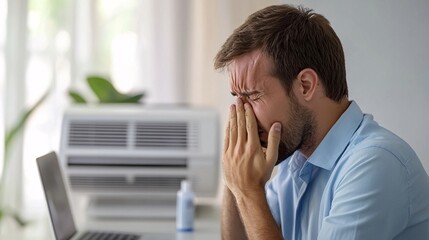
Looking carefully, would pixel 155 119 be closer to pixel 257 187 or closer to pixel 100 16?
pixel 257 187

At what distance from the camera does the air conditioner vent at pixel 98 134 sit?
6.83ft

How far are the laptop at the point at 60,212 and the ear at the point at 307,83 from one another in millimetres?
646

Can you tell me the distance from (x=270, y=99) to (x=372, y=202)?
33 centimetres

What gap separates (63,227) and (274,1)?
1098 millimetres

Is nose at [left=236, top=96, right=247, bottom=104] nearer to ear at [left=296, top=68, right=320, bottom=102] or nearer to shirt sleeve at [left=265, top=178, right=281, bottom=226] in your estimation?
ear at [left=296, top=68, right=320, bottom=102]

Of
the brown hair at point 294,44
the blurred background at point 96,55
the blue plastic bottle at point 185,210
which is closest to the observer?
the brown hair at point 294,44

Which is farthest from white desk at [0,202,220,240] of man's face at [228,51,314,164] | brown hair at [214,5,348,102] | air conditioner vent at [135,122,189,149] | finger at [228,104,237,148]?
brown hair at [214,5,348,102]

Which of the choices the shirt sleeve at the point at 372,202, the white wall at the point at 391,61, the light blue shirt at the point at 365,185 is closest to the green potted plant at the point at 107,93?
the white wall at the point at 391,61

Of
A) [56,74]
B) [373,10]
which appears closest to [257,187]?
[373,10]

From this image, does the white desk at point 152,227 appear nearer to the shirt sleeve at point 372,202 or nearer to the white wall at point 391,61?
the white wall at point 391,61

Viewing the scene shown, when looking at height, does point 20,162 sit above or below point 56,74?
below

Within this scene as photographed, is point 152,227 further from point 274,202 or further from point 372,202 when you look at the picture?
point 372,202

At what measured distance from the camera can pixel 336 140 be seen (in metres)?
1.39

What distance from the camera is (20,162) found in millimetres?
2834
